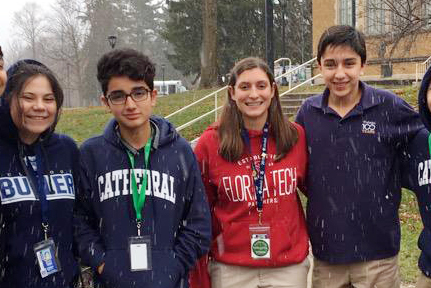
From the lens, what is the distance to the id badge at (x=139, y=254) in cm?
314

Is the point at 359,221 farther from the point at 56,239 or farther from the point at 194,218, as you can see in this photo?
the point at 56,239

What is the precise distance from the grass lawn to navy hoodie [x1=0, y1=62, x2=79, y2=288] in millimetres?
3866

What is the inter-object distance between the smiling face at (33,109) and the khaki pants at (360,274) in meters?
2.12

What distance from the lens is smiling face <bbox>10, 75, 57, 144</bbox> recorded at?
328 centimetres

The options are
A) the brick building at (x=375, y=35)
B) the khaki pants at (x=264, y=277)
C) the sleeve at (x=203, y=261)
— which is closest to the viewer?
the khaki pants at (x=264, y=277)

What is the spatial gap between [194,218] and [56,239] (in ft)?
2.75

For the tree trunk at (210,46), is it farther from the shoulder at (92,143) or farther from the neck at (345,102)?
the shoulder at (92,143)

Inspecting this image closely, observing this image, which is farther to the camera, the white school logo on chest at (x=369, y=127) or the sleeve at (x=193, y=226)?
the white school logo on chest at (x=369, y=127)

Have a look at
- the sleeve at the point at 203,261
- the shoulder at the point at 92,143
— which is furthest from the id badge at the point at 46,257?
the sleeve at the point at 203,261

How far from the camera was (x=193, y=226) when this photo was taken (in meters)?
3.35

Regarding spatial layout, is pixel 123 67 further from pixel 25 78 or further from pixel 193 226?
pixel 193 226

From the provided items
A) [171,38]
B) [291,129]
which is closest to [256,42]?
[171,38]

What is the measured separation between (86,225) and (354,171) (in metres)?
1.80

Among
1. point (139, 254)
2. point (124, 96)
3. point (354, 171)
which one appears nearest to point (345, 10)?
point (354, 171)
